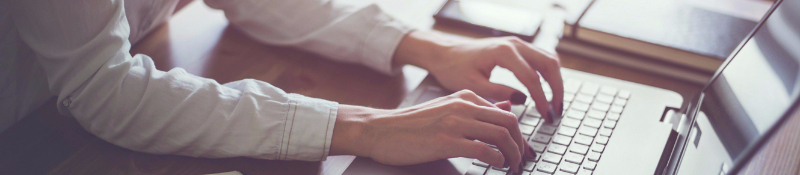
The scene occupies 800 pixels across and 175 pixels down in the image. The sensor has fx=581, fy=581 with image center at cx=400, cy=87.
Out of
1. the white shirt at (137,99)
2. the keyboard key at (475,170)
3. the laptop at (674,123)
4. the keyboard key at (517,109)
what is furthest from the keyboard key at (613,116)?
the white shirt at (137,99)

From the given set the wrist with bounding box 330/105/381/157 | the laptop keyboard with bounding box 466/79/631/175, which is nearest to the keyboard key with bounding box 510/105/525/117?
the laptop keyboard with bounding box 466/79/631/175

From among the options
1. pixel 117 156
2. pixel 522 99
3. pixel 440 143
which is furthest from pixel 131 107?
pixel 522 99

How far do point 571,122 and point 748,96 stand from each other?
0.18 meters

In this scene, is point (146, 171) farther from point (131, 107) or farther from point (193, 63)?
point (193, 63)

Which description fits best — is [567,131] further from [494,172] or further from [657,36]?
[657,36]

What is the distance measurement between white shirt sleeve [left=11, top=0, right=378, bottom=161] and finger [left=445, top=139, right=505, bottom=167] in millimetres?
129

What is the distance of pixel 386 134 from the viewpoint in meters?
0.60

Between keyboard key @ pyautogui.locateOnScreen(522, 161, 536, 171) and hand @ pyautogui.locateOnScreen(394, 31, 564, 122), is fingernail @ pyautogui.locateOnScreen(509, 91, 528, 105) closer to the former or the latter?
hand @ pyautogui.locateOnScreen(394, 31, 564, 122)

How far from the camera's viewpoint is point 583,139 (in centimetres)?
65

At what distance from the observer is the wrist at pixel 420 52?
79 cm

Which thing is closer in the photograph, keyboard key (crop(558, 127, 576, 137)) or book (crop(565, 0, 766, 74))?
keyboard key (crop(558, 127, 576, 137))

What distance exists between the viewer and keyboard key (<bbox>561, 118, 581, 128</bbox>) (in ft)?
2.22

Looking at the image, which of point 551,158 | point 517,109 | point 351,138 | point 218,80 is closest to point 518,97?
point 517,109

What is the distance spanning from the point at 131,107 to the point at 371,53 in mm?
321
